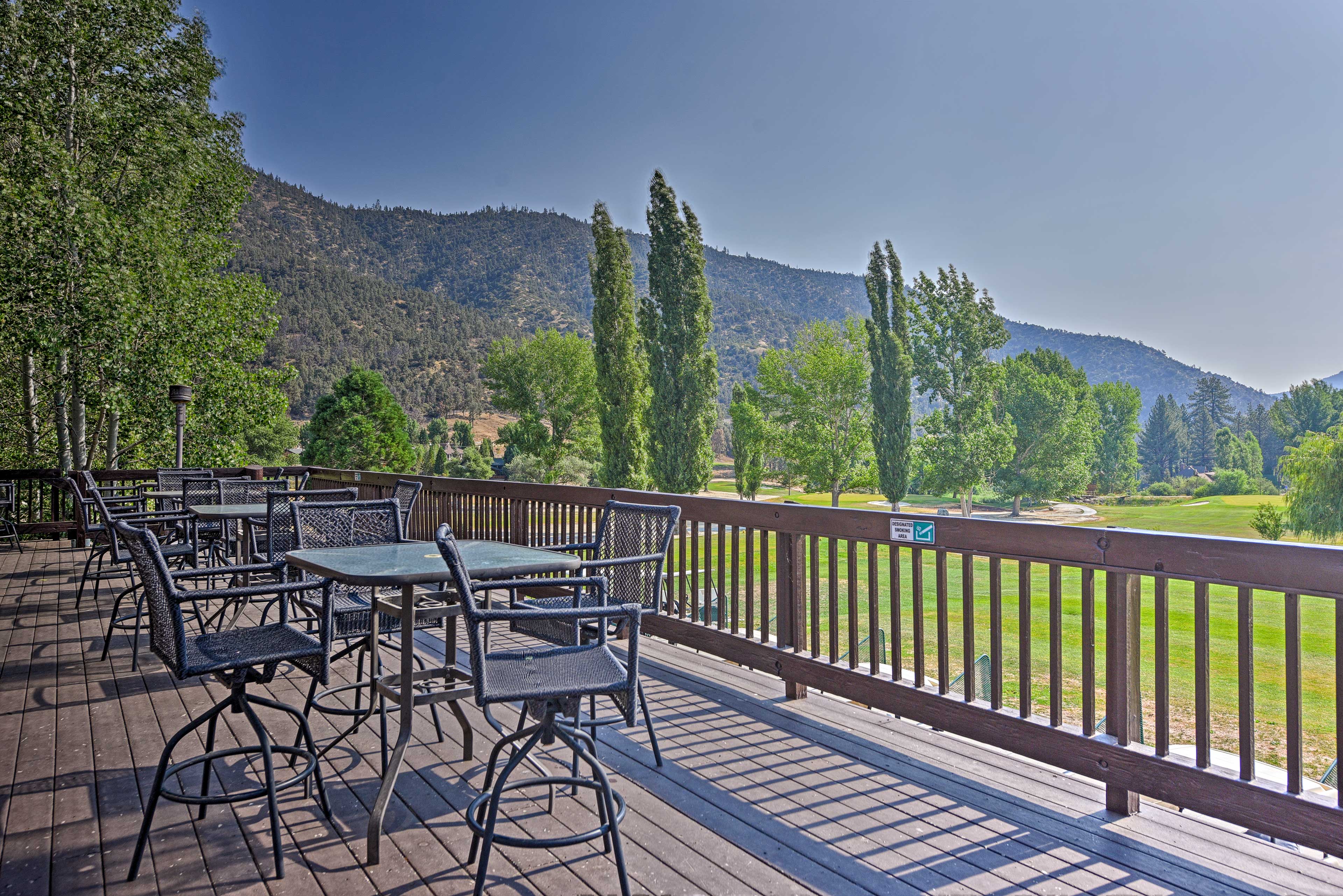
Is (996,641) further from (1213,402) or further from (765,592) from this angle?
(1213,402)

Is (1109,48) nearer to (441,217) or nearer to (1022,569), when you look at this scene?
(1022,569)

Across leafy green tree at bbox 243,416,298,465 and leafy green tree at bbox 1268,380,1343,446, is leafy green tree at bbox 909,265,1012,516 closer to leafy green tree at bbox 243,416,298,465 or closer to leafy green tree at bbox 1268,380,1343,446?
leafy green tree at bbox 1268,380,1343,446

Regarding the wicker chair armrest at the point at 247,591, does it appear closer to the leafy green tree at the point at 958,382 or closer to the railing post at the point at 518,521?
the railing post at the point at 518,521

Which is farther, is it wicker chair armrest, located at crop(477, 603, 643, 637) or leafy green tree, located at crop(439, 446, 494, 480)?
leafy green tree, located at crop(439, 446, 494, 480)

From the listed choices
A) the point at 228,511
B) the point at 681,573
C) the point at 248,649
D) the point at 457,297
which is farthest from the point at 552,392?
the point at 457,297

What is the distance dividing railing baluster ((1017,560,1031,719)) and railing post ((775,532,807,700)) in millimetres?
1021

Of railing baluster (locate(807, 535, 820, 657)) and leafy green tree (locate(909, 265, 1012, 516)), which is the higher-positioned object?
leafy green tree (locate(909, 265, 1012, 516))

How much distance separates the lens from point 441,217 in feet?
316

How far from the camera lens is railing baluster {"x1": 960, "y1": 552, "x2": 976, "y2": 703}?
8.48ft

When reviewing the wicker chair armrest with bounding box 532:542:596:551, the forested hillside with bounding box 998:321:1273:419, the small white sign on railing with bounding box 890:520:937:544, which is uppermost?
the forested hillside with bounding box 998:321:1273:419

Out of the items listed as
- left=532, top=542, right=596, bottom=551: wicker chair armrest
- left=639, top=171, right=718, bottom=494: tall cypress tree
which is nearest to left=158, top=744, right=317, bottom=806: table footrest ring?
left=532, top=542, right=596, bottom=551: wicker chair armrest

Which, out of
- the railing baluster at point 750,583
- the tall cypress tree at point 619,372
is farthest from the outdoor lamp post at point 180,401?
the tall cypress tree at point 619,372

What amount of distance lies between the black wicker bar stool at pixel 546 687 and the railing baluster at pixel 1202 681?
1520 mm

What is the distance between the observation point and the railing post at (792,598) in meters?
3.41
